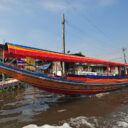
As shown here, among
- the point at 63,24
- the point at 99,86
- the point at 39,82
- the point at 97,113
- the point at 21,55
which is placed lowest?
the point at 97,113

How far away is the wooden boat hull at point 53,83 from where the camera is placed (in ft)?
19.1

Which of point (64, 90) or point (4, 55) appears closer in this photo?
point (4, 55)

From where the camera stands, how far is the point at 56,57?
6996mm

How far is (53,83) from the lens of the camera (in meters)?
6.96

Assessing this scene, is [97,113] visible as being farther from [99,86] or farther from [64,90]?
[99,86]

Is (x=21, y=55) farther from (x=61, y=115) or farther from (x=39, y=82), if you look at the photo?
(x=61, y=115)

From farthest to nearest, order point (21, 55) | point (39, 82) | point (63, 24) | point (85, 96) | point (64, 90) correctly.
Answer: point (63, 24) → point (85, 96) → point (64, 90) → point (39, 82) → point (21, 55)

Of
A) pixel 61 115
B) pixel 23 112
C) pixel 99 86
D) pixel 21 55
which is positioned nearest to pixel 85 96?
pixel 99 86

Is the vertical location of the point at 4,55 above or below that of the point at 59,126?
above

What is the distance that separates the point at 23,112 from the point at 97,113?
3.95m

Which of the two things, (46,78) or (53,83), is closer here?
(46,78)

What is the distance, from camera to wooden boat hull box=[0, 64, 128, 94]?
229 inches

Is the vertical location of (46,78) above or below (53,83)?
above

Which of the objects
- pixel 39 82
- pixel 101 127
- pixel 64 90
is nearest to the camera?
pixel 101 127
